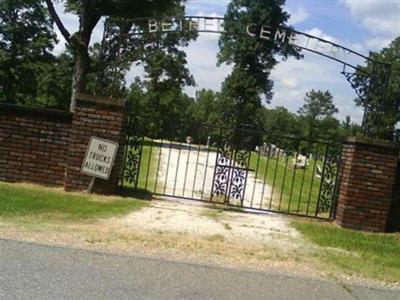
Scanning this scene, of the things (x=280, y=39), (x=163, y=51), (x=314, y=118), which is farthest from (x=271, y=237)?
(x=314, y=118)

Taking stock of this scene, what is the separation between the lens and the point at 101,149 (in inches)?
429

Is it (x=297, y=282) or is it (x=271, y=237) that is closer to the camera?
(x=297, y=282)

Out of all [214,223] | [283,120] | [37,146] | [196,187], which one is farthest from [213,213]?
[283,120]

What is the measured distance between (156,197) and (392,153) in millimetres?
4708

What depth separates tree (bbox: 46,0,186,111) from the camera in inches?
891

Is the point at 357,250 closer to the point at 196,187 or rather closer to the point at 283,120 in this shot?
the point at 196,187

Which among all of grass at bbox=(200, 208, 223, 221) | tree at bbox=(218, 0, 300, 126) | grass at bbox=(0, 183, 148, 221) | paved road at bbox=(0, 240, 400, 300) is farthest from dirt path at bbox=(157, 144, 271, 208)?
tree at bbox=(218, 0, 300, 126)

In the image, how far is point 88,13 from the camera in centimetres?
2328

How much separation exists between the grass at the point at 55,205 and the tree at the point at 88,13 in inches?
476

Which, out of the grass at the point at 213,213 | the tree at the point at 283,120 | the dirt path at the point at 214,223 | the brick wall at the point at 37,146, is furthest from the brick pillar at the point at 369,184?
the tree at the point at 283,120

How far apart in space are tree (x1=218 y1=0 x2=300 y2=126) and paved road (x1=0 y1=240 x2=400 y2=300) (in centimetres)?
4250

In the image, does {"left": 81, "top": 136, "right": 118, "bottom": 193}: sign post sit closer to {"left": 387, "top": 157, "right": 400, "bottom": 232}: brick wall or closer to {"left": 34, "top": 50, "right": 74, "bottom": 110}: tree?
{"left": 387, "top": 157, "right": 400, "bottom": 232}: brick wall

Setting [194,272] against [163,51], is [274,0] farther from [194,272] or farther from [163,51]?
[194,272]

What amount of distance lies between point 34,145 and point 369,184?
21.2 ft
